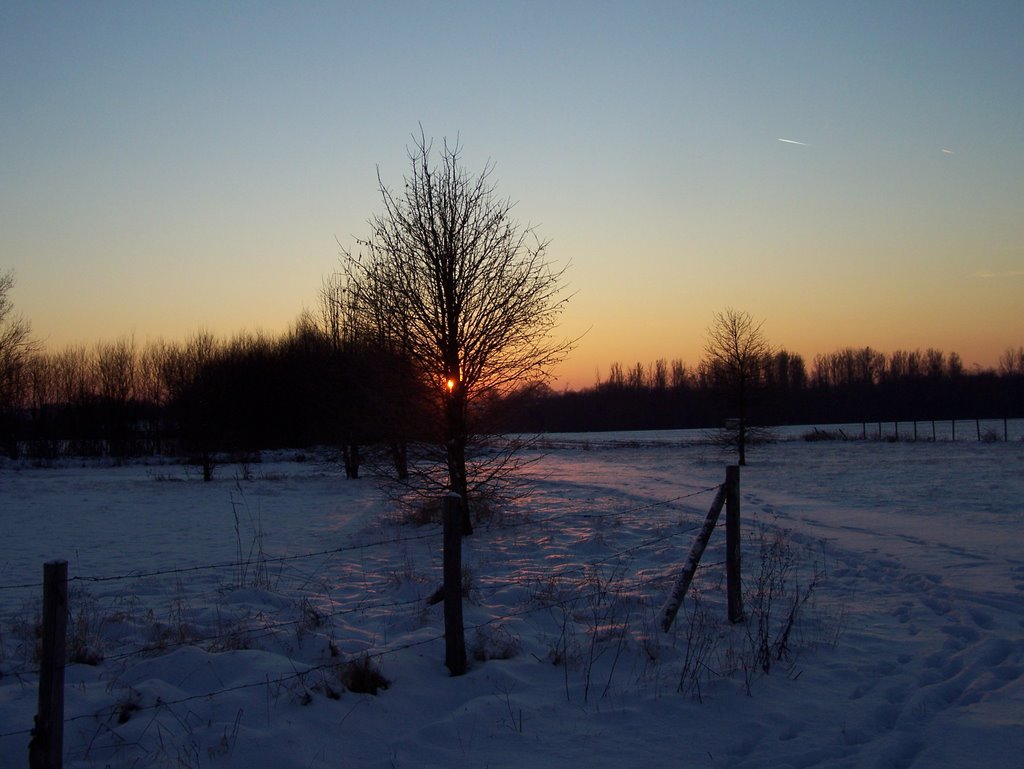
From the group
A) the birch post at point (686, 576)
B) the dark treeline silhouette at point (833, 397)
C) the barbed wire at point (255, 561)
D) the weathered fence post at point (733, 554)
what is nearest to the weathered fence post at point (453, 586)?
the barbed wire at point (255, 561)

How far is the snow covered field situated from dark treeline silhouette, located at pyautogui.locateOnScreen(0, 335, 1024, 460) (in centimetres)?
433

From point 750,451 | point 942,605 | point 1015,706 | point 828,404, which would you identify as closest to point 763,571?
point 942,605

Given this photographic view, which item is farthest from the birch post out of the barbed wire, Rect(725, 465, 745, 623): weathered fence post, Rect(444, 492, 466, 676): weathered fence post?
Rect(444, 492, 466, 676): weathered fence post

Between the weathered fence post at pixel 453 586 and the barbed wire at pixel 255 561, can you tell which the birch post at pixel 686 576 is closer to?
the barbed wire at pixel 255 561

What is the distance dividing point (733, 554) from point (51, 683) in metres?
6.03

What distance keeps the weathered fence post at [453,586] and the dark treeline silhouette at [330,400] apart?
30.7ft

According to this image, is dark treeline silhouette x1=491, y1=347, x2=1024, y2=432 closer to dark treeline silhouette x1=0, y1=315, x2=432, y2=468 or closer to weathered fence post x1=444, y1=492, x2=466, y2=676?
dark treeline silhouette x1=0, y1=315, x2=432, y2=468

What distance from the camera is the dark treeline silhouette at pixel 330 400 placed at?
1835 centimetres

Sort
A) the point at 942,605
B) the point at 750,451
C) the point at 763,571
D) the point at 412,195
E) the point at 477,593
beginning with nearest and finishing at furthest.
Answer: the point at 942,605 → the point at 477,593 → the point at 763,571 → the point at 412,195 → the point at 750,451

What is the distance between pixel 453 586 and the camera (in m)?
5.93

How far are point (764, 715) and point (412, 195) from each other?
12.4 metres

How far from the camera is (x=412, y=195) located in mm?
15305

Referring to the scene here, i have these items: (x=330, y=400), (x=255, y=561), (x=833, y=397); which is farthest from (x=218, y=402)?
(x=833, y=397)

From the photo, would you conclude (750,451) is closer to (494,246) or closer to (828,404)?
(494,246)
